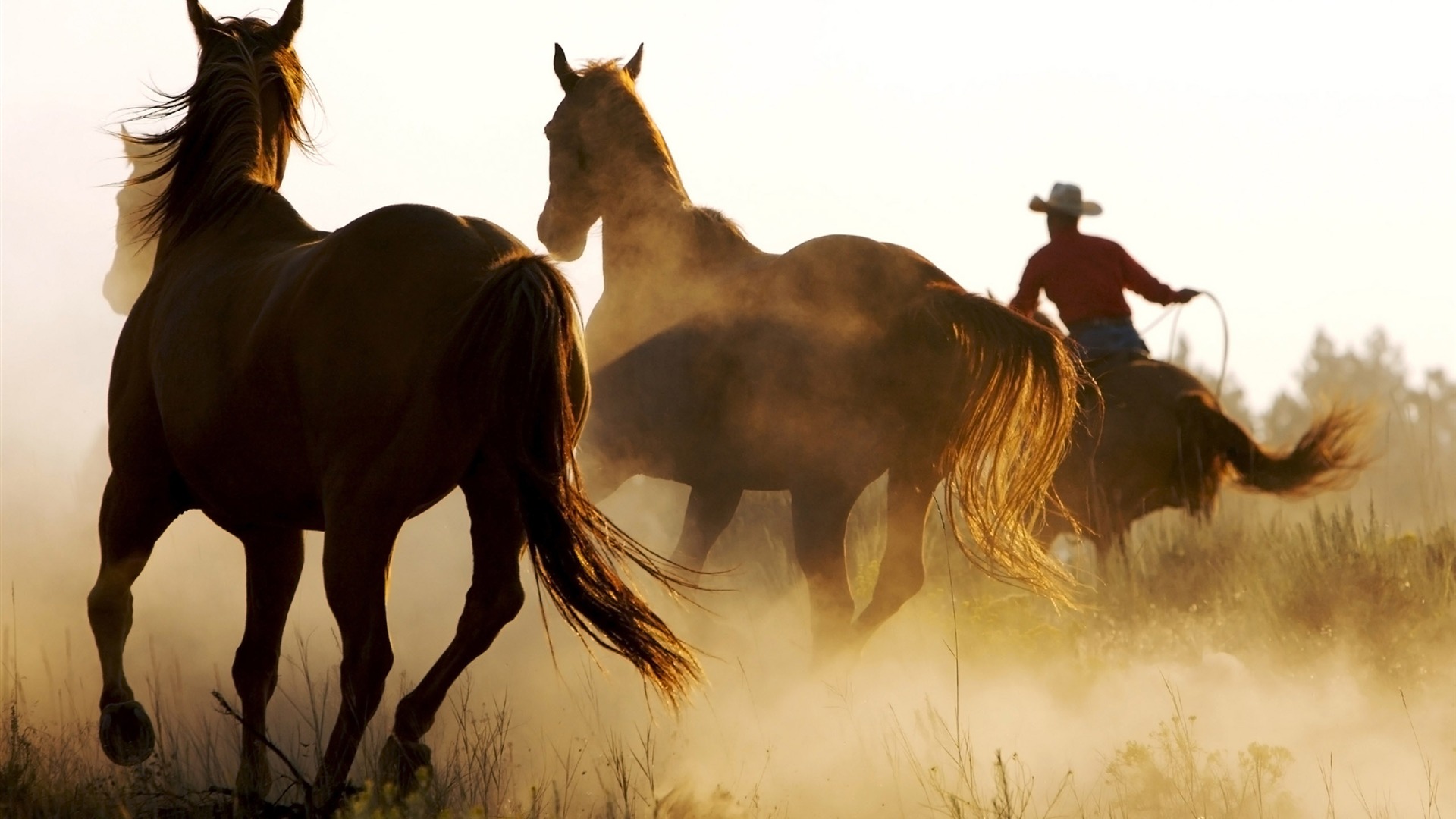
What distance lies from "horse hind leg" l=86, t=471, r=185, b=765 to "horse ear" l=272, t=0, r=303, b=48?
1.68 metres

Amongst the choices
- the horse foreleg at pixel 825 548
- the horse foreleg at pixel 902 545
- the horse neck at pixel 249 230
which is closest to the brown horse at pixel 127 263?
the horse neck at pixel 249 230

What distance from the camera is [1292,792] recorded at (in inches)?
184

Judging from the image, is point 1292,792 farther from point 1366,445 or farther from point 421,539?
point 421,539

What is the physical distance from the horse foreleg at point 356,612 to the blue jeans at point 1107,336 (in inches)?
202

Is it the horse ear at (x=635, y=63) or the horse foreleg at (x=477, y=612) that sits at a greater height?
the horse ear at (x=635, y=63)

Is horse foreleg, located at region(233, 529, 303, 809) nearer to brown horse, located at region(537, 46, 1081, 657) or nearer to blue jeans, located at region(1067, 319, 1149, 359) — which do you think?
brown horse, located at region(537, 46, 1081, 657)

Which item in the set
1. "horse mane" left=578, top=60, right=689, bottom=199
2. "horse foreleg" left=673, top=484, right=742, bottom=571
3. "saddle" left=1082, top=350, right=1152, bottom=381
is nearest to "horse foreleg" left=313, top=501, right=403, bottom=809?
"horse foreleg" left=673, top=484, right=742, bottom=571

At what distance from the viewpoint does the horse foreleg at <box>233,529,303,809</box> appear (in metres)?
4.61

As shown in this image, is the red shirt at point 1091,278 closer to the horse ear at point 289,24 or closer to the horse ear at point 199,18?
the horse ear at point 289,24

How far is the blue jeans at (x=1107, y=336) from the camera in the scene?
26.1 ft

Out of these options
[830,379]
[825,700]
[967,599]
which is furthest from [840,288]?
[967,599]

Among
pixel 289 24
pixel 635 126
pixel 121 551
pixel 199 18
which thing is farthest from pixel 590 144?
pixel 121 551

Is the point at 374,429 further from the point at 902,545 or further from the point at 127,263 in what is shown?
the point at 127,263

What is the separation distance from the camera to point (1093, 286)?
26.1 ft
